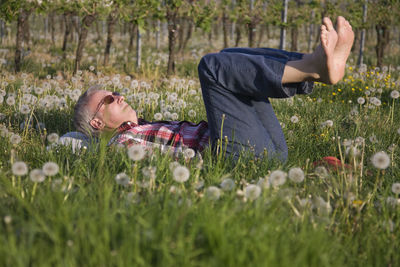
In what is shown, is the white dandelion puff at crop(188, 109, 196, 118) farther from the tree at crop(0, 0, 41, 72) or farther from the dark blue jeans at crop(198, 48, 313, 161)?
the tree at crop(0, 0, 41, 72)

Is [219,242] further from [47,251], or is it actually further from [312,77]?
[312,77]

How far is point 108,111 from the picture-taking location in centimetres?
335

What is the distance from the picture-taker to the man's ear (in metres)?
3.36

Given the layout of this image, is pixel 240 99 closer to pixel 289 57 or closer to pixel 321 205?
pixel 289 57

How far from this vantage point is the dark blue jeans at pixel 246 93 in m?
2.53

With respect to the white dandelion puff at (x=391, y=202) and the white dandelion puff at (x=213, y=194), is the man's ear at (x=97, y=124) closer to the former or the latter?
the white dandelion puff at (x=213, y=194)

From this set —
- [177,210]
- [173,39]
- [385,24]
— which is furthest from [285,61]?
[385,24]

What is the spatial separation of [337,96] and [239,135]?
3.65 metres

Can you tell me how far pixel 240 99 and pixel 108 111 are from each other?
43.2 inches

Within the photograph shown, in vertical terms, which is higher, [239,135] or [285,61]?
[285,61]

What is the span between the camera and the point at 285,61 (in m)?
2.52

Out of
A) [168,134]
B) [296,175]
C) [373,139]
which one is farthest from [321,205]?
[373,139]

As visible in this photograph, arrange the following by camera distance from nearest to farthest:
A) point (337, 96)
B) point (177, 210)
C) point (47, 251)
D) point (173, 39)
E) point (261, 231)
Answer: point (47, 251) → point (261, 231) → point (177, 210) → point (337, 96) → point (173, 39)

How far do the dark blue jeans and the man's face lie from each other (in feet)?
2.53
